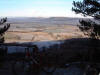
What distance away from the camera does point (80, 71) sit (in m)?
8.80

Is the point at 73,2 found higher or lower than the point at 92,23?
higher

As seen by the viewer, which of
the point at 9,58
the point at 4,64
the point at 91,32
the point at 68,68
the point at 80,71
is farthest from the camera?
the point at 91,32

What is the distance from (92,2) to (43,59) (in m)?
4.81

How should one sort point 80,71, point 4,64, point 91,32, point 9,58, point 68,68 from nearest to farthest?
point 80,71
point 68,68
point 4,64
point 9,58
point 91,32

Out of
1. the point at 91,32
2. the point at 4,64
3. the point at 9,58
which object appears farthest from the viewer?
the point at 91,32

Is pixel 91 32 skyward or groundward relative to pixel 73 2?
groundward

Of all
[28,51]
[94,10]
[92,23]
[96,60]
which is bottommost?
[96,60]

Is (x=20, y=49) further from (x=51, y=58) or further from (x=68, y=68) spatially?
(x=68, y=68)

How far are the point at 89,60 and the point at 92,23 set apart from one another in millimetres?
2310

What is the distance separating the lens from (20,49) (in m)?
11.9

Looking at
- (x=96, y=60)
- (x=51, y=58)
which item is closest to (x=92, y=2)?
(x=96, y=60)

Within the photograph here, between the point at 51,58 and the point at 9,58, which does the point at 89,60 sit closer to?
the point at 51,58

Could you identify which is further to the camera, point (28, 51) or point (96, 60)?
point (96, 60)

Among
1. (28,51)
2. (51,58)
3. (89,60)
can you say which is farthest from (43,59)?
(89,60)
